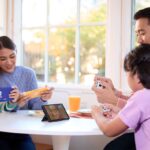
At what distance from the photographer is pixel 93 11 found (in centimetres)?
250

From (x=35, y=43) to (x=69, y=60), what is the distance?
41cm

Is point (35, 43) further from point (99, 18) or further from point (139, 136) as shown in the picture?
point (139, 136)

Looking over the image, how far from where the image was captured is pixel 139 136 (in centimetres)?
119

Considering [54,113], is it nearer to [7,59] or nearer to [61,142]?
[61,142]

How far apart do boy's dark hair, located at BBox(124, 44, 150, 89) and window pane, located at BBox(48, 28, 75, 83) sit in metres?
1.40

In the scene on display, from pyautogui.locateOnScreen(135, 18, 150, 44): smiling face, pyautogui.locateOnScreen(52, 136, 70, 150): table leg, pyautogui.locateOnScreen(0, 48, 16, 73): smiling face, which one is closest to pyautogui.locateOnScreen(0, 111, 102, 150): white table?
pyautogui.locateOnScreen(52, 136, 70, 150): table leg

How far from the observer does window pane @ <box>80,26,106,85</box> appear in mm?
2455

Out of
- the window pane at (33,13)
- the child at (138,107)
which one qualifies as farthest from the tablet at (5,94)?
the window pane at (33,13)

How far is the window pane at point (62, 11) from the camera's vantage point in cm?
259

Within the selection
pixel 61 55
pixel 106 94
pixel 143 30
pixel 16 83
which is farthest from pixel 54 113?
pixel 61 55

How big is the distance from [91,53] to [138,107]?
1437mm

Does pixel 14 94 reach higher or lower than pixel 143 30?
lower

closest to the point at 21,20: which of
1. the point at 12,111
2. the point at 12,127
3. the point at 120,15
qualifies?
the point at 120,15

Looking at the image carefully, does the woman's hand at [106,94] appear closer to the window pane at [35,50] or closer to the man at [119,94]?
the man at [119,94]
